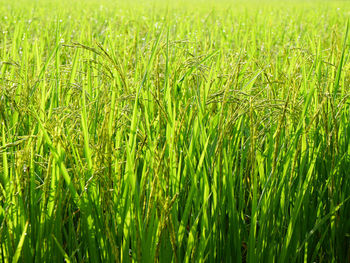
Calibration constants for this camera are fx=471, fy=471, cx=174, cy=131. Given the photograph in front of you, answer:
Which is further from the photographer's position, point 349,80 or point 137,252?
point 349,80

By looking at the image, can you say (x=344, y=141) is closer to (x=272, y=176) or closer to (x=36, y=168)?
(x=272, y=176)

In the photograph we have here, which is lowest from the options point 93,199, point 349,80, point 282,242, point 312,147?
point 282,242

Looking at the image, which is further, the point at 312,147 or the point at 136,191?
the point at 312,147

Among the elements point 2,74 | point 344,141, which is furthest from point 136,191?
point 2,74

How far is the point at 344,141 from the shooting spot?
1.45 metres

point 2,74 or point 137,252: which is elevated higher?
point 2,74

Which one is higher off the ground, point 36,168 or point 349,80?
point 349,80

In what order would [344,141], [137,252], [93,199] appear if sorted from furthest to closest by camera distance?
[344,141]
[93,199]
[137,252]

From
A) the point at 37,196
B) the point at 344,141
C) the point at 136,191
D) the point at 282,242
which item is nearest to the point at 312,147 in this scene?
the point at 344,141

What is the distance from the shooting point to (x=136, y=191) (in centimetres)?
103

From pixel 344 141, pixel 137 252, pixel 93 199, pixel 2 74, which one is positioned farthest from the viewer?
pixel 2 74

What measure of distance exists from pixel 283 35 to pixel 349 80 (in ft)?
6.58

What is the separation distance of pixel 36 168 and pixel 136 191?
43 centimetres

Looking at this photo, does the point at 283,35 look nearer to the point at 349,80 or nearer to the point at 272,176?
the point at 349,80
